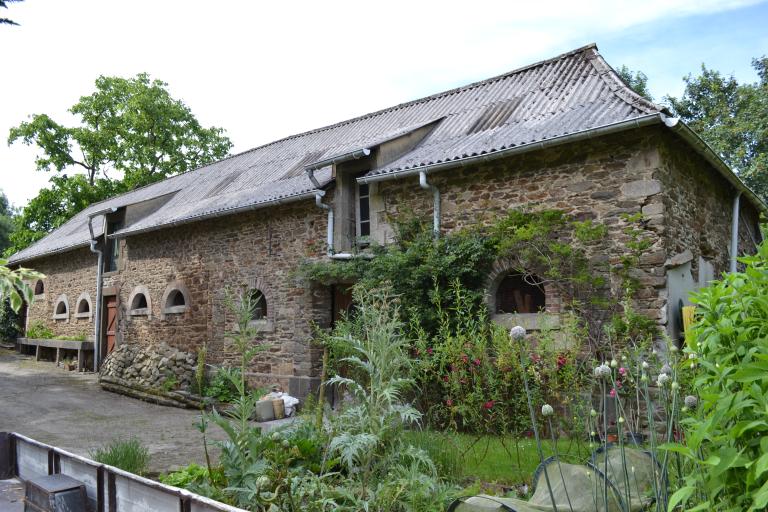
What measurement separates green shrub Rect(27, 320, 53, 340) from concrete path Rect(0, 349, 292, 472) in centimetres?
557

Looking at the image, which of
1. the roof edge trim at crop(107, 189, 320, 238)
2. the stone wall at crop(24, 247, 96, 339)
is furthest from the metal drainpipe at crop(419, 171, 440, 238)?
the stone wall at crop(24, 247, 96, 339)

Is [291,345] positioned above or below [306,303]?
below

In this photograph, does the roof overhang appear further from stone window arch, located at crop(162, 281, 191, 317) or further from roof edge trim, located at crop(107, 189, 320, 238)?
stone window arch, located at crop(162, 281, 191, 317)

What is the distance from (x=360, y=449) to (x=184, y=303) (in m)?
10.3

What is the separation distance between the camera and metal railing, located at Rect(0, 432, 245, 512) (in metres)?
3.38

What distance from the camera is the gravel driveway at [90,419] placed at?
6.90 m

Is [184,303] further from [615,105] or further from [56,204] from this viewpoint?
[56,204]

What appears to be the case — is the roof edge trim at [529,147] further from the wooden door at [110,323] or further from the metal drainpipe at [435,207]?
the wooden door at [110,323]

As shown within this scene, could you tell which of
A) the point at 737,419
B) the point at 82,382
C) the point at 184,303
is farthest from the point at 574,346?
the point at 82,382

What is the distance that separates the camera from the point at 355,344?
4.25m

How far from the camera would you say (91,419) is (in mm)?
8844

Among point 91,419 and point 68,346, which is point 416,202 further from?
point 68,346

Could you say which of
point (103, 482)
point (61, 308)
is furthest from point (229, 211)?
point (61, 308)

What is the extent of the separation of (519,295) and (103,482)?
5603mm
